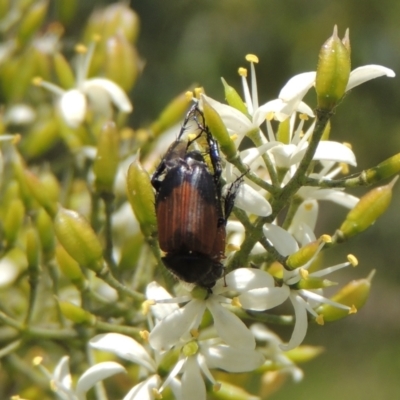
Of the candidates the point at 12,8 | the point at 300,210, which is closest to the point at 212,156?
the point at 300,210

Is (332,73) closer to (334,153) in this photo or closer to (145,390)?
(334,153)

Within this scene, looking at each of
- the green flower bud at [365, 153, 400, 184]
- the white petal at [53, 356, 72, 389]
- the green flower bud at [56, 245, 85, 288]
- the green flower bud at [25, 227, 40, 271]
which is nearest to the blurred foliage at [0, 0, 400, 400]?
the green flower bud at [25, 227, 40, 271]

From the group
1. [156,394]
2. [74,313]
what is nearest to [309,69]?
[74,313]

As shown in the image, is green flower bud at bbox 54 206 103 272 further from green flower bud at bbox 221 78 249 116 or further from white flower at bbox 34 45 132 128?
white flower at bbox 34 45 132 128

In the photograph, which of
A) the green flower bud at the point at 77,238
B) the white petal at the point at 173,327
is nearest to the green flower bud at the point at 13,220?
the green flower bud at the point at 77,238

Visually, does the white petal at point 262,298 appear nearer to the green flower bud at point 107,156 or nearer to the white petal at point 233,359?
the white petal at point 233,359

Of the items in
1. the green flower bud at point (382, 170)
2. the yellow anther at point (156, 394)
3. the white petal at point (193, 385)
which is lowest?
the yellow anther at point (156, 394)

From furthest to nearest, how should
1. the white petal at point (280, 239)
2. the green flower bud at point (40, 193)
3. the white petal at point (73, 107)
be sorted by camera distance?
the white petal at point (73, 107) < the green flower bud at point (40, 193) < the white petal at point (280, 239)
